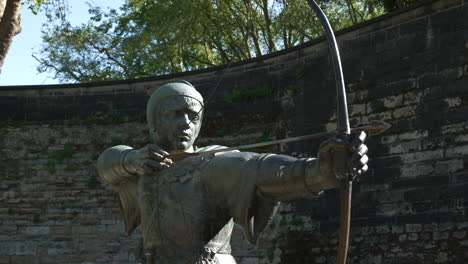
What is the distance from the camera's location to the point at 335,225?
11703mm

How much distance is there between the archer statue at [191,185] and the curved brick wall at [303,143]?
20.9ft

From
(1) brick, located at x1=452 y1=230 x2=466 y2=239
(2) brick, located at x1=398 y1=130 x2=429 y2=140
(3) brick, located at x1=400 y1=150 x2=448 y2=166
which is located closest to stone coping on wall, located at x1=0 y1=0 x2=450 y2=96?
(2) brick, located at x1=398 y1=130 x2=429 y2=140

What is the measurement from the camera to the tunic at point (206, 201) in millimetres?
4027

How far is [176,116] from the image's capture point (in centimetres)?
446

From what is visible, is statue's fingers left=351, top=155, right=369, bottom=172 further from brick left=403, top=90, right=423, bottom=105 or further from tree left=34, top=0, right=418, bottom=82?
tree left=34, top=0, right=418, bottom=82

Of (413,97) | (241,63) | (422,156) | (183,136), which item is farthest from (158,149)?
(241,63)

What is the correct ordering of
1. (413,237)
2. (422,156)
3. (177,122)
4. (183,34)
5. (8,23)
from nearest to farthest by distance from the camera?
(177,122) → (413,237) → (422,156) → (8,23) → (183,34)

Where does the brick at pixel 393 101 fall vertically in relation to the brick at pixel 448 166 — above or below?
above

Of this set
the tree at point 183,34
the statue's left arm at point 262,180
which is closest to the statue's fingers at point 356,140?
the statue's left arm at point 262,180

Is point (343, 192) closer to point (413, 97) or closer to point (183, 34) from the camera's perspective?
point (413, 97)

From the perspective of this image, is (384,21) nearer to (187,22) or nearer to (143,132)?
(143,132)

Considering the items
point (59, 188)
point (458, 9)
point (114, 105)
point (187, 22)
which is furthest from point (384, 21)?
point (187, 22)

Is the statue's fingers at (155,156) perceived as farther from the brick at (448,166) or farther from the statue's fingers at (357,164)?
the brick at (448,166)

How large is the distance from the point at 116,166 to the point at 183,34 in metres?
18.2
